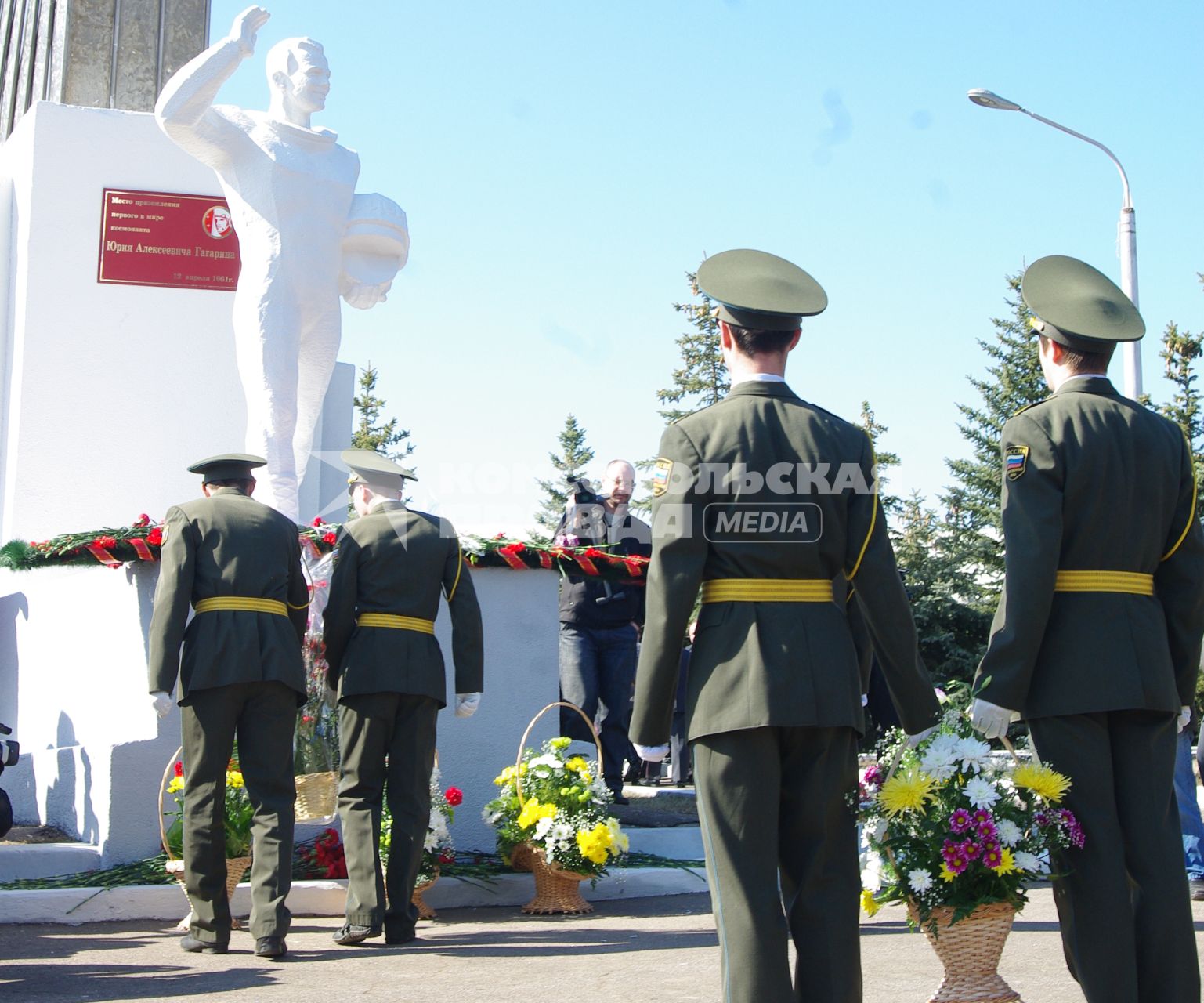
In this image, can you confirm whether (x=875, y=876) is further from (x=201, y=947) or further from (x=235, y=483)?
(x=235, y=483)

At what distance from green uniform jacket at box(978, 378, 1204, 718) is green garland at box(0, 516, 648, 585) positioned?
383 cm

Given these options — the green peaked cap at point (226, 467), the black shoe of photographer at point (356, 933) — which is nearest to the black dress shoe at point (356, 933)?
the black shoe of photographer at point (356, 933)

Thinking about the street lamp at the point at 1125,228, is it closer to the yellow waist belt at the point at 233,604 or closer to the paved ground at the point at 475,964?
the paved ground at the point at 475,964

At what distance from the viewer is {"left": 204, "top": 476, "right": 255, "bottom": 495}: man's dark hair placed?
6281mm

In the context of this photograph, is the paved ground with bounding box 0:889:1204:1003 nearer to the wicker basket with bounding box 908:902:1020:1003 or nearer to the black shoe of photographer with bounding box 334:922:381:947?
the black shoe of photographer with bounding box 334:922:381:947

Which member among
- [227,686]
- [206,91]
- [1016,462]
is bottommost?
[227,686]

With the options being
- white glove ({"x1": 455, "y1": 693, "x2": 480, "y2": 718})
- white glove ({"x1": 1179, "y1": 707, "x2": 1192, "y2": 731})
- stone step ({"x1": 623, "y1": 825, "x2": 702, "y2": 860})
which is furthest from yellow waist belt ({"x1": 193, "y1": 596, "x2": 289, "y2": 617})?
white glove ({"x1": 1179, "y1": 707, "x2": 1192, "y2": 731})

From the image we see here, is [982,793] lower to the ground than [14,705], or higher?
lower

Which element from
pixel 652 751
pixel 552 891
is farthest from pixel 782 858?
pixel 552 891

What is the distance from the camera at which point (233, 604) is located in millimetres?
5961

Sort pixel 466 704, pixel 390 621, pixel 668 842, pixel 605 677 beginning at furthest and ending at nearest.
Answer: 1. pixel 605 677
2. pixel 668 842
3. pixel 466 704
4. pixel 390 621

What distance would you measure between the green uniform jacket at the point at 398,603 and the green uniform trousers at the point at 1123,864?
113 inches

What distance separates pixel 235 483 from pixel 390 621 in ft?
3.00

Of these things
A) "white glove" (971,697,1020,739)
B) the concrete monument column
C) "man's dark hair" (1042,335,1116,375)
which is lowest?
"white glove" (971,697,1020,739)
